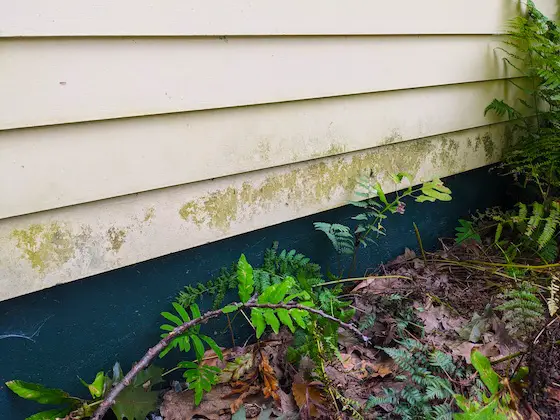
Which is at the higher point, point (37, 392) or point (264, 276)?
point (264, 276)

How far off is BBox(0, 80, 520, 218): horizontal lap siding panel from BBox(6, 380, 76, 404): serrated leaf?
478 mm

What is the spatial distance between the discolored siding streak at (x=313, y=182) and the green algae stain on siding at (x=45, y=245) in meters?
0.37

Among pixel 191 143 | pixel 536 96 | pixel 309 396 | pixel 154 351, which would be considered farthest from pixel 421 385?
pixel 536 96

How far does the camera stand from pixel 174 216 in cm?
160

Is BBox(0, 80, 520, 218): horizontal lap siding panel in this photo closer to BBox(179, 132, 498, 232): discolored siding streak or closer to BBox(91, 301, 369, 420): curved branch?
→ BBox(179, 132, 498, 232): discolored siding streak

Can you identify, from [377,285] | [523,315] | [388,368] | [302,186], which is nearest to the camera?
[388,368]

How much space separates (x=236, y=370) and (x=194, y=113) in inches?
33.9

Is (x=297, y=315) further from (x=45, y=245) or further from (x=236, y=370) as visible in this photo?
(x=45, y=245)

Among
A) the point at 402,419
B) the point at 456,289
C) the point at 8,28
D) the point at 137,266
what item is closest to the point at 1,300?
the point at 137,266

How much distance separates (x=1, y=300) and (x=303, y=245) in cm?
112

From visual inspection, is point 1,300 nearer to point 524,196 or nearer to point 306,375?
point 306,375

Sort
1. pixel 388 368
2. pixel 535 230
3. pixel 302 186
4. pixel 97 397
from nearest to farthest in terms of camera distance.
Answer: pixel 97 397, pixel 388 368, pixel 302 186, pixel 535 230

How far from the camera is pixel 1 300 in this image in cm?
133

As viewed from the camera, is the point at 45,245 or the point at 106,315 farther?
the point at 106,315
